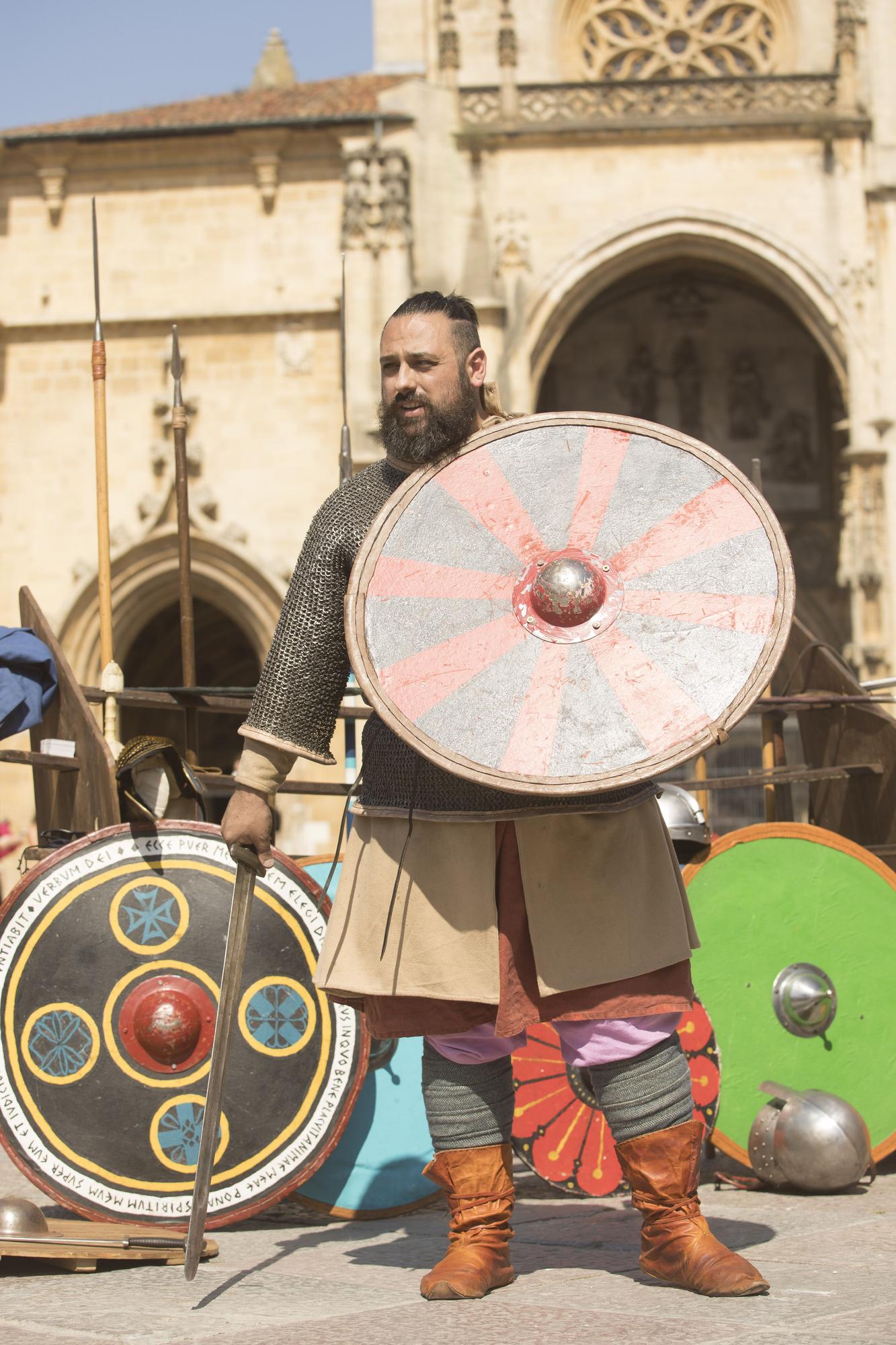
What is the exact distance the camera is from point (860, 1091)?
444 cm

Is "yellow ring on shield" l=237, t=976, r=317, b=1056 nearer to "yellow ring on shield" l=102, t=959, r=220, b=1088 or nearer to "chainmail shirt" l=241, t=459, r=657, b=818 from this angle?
"yellow ring on shield" l=102, t=959, r=220, b=1088

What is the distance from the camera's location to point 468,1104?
3.10 meters

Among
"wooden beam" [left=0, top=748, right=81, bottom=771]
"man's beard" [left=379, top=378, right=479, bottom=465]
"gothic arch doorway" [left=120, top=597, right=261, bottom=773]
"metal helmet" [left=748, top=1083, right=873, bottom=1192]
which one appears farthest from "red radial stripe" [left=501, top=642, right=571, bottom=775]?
"gothic arch doorway" [left=120, top=597, right=261, bottom=773]

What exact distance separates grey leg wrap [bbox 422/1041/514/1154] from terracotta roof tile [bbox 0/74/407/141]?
529 inches

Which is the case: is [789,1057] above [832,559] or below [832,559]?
below

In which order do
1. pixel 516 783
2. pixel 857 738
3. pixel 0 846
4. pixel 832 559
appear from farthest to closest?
pixel 832 559 → pixel 0 846 → pixel 857 738 → pixel 516 783

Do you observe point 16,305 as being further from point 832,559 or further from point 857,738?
point 857,738

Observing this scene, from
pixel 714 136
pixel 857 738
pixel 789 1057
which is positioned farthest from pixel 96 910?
pixel 714 136

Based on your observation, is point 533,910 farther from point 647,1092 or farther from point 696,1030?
point 696,1030

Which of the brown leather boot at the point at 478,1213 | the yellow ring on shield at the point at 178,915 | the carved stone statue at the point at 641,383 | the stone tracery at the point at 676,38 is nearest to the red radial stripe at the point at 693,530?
the brown leather boot at the point at 478,1213

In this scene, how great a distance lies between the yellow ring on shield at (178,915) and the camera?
3.70 meters

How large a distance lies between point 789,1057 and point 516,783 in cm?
197

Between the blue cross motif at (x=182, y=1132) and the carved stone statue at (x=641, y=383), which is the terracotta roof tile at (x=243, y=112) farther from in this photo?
the blue cross motif at (x=182, y=1132)

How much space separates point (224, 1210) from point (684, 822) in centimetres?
177
